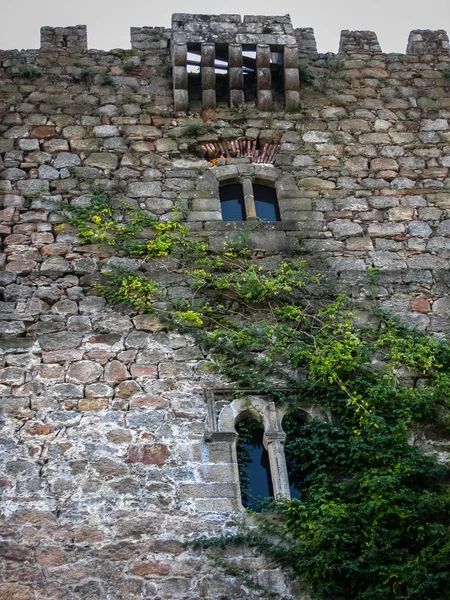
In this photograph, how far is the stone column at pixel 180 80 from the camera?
990 centimetres

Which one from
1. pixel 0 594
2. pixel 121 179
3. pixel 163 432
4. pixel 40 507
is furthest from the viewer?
pixel 121 179

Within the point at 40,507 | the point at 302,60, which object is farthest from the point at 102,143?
the point at 40,507

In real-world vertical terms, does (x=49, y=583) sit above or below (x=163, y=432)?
below

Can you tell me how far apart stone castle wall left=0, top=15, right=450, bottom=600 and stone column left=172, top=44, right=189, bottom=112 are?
0.13 metres

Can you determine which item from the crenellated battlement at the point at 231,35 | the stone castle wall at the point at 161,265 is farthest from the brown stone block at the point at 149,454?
the crenellated battlement at the point at 231,35

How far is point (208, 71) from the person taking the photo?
10031mm

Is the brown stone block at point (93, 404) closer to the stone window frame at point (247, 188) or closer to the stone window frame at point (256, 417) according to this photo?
the stone window frame at point (256, 417)

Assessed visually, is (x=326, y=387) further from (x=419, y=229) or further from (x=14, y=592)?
(x=14, y=592)

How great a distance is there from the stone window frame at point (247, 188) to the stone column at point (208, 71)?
3.44 feet

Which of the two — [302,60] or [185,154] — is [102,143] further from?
[302,60]

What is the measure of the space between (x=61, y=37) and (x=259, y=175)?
9.58ft

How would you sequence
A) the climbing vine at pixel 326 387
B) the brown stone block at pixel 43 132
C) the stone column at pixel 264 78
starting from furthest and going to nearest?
the stone column at pixel 264 78 → the brown stone block at pixel 43 132 → the climbing vine at pixel 326 387

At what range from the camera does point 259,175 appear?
937cm

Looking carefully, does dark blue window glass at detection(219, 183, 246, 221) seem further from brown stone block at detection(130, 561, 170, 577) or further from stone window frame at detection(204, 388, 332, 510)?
brown stone block at detection(130, 561, 170, 577)
